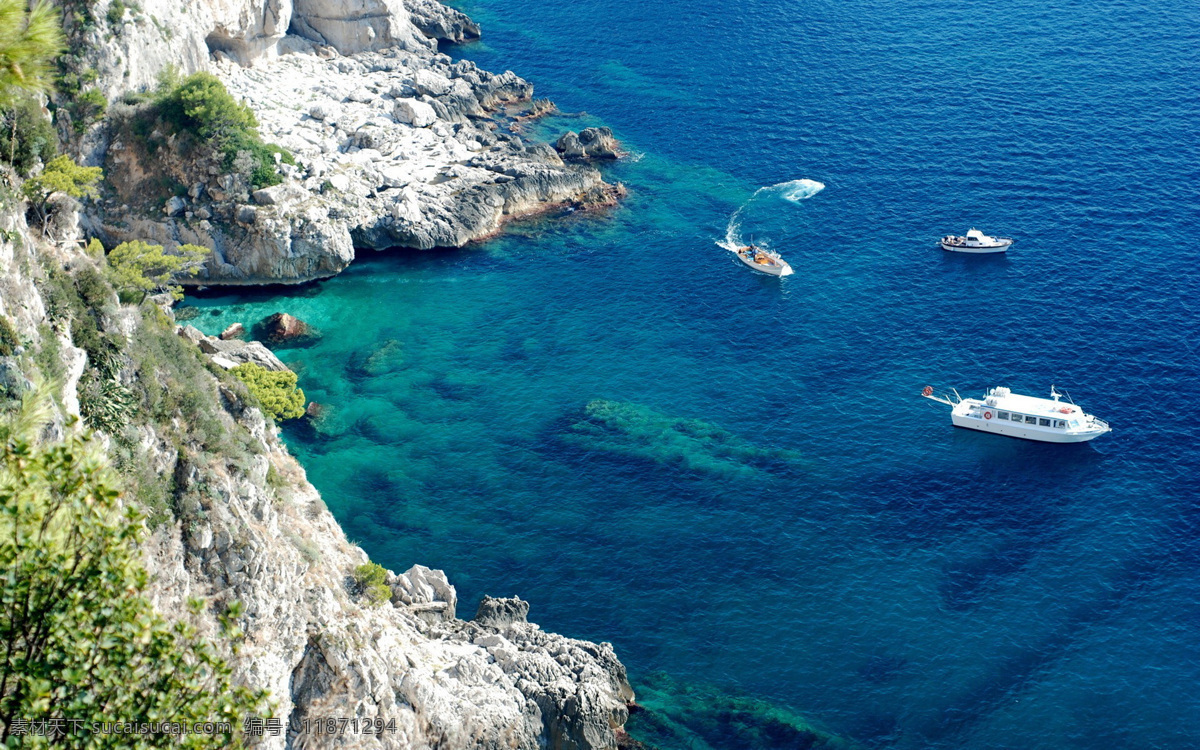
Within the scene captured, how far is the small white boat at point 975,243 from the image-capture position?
359 feet

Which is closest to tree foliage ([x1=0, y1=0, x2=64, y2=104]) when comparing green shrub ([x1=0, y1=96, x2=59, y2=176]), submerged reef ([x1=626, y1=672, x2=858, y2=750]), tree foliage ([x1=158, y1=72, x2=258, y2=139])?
green shrub ([x1=0, y1=96, x2=59, y2=176])

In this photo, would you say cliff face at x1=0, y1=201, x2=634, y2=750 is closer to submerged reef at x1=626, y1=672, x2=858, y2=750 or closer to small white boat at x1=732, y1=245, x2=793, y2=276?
submerged reef at x1=626, y1=672, x2=858, y2=750

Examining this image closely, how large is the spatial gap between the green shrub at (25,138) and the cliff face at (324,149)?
23.7m

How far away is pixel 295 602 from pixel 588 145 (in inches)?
3286

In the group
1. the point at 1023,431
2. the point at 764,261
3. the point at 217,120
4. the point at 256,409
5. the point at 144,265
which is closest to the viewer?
the point at 256,409

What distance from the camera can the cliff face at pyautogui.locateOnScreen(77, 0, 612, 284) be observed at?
100125 mm

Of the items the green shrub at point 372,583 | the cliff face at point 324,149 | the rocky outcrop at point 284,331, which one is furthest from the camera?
the cliff face at point 324,149

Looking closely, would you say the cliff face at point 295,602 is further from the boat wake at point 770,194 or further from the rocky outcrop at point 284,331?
the boat wake at point 770,194

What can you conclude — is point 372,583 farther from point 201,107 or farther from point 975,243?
point 975,243

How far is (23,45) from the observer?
973 inches

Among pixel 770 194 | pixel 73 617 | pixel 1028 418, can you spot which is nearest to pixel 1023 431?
pixel 1028 418

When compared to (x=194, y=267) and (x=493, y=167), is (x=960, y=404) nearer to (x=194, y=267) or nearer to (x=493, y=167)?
(x=493, y=167)

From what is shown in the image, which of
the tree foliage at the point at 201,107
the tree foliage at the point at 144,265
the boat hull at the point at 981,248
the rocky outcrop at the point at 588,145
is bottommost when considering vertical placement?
the tree foliage at the point at 144,265

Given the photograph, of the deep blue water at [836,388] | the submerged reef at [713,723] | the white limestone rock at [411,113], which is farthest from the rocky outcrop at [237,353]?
the white limestone rock at [411,113]
